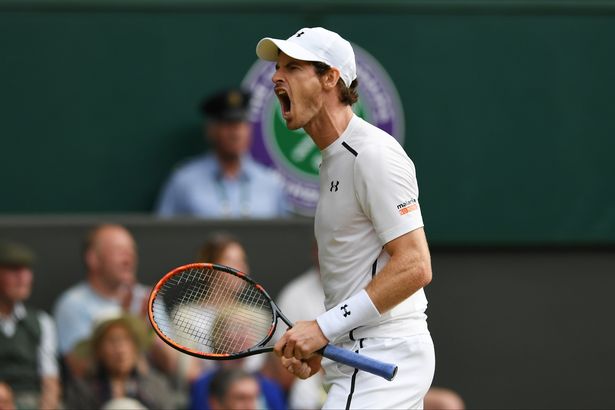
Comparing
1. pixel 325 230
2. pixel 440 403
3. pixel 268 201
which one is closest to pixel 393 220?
pixel 325 230

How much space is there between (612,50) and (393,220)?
461 cm

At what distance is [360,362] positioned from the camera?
429 cm

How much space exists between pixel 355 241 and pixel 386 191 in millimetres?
236

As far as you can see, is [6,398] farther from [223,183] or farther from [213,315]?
[223,183]

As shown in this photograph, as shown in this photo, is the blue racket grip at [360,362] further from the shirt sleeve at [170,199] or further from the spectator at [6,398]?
the shirt sleeve at [170,199]

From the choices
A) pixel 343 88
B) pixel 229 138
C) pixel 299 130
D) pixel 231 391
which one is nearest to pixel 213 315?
pixel 231 391

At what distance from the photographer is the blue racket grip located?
13.9ft

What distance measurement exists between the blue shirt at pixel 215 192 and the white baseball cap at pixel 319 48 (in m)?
3.28

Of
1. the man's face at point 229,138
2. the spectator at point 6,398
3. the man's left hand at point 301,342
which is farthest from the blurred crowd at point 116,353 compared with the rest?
the man's left hand at point 301,342

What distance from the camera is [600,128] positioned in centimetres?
851

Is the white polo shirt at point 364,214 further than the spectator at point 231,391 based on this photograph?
No

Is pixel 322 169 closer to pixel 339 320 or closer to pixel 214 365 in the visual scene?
pixel 339 320

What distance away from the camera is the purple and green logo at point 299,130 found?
8.13 m

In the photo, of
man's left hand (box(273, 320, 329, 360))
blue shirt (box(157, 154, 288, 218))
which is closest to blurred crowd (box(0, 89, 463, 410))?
blue shirt (box(157, 154, 288, 218))
